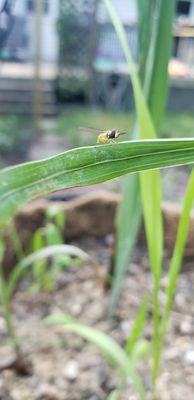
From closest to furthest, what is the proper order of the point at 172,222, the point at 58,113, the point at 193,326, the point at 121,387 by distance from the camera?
the point at 121,387
the point at 193,326
the point at 172,222
the point at 58,113

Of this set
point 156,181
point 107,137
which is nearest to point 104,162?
point 107,137

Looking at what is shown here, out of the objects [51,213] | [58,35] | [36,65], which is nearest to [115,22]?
[51,213]

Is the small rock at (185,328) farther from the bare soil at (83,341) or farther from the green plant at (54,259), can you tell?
the green plant at (54,259)

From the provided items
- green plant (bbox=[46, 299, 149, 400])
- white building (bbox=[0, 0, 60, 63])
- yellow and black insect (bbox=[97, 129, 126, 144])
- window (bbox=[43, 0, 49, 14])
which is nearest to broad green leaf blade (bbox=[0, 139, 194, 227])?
yellow and black insect (bbox=[97, 129, 126, 144])

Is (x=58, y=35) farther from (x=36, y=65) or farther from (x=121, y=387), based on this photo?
(x=121, y=387)

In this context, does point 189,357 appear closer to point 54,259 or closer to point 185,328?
point 185,328

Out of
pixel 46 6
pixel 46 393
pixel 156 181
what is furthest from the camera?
pixel 46 6

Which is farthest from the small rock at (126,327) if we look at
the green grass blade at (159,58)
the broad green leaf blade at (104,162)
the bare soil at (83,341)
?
the broad green leaf blade at (104,162)
